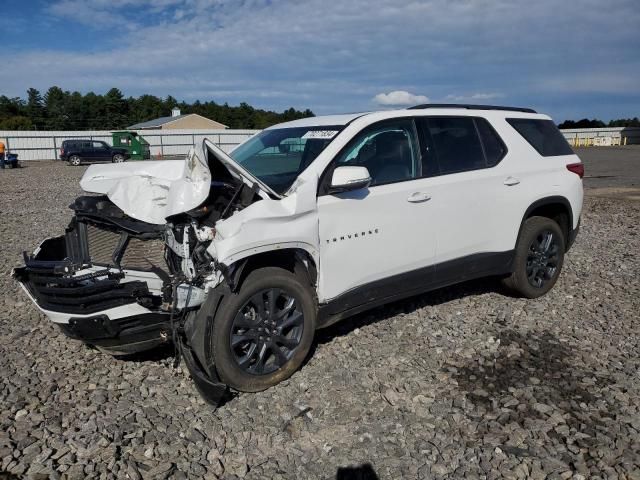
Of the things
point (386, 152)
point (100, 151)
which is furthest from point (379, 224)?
point (100, 151)

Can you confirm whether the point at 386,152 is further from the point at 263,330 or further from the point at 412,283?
the point at 263,330

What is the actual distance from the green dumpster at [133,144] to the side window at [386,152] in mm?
34583

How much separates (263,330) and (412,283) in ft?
4.60

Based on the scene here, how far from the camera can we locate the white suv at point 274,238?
→ 11.5 ft

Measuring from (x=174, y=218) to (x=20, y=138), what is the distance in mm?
42700

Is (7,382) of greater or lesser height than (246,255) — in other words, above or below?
below

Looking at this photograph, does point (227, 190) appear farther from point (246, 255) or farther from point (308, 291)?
point (308, 291)

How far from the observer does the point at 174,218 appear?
357 cm

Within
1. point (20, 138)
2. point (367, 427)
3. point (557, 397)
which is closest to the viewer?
point (367, 427)

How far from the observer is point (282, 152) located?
4.66m

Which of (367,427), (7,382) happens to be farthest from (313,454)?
(7,382)

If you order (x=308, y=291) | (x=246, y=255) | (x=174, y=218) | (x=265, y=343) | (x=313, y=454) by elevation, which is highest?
(x=174, y=218)

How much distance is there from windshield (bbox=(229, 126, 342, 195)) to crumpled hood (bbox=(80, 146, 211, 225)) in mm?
641

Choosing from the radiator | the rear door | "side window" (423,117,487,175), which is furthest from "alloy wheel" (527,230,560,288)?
the radiator
